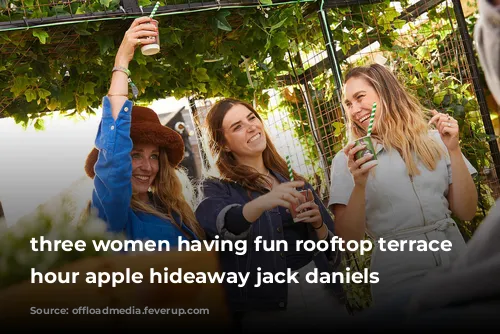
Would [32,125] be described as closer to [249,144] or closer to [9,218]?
[9,218]

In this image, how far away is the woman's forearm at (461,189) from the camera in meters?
2.28


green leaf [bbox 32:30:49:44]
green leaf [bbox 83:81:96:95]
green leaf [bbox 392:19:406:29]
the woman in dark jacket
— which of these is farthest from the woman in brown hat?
green leaf [bbox 392:19:406:29]

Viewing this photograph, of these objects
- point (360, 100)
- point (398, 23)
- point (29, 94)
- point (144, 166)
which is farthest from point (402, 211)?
point (29, 94)

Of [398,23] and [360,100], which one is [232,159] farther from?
[398,23]

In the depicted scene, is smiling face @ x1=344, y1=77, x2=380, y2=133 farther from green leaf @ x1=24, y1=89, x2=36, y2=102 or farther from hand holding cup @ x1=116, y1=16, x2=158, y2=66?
green leaf @ x1=24, y1=89, x2=36, y2=102

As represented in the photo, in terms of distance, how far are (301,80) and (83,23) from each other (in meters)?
1.19

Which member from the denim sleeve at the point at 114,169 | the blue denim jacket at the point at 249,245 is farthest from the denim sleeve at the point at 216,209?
the denim sleeve at the point at 114,169

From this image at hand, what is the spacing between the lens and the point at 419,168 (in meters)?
2.31

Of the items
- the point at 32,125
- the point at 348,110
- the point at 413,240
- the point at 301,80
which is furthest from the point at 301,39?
the point at 32,125

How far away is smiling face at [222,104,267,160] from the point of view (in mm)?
2361

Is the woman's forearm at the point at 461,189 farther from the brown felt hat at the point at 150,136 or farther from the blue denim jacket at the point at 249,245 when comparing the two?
the brown felt hat at the point at 150,136

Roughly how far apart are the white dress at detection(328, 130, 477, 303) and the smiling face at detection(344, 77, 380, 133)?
14cm

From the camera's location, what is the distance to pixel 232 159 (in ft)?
7.80

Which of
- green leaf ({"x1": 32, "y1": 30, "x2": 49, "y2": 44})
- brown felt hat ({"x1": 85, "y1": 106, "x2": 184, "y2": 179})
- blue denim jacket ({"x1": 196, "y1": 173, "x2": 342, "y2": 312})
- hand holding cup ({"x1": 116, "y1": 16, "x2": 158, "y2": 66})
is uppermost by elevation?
green leaf ({"x1": 32, "y1": 30, "x2": 49, "y2": 44})
